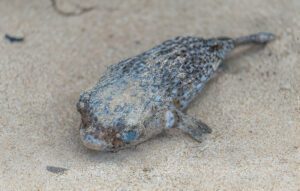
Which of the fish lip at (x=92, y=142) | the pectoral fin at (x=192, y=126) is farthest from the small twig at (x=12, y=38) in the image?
the pectoral fin at (x=192, y=126)

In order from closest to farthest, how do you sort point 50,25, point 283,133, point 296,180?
point 296,180 → point 283,133 → point 50,25

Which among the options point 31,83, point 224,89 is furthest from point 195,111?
point 31,83

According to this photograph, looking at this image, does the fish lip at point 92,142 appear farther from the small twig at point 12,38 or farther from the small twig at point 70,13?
the small twig at point 70,13

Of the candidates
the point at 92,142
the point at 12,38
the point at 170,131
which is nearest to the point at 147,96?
the point at 170,131

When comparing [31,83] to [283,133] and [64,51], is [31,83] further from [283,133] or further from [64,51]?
[283,133]

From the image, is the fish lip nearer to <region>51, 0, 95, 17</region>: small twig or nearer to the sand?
the sand

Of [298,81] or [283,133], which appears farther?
[298,81]
